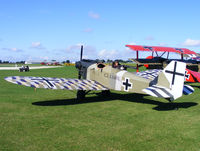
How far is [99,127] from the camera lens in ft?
19.6

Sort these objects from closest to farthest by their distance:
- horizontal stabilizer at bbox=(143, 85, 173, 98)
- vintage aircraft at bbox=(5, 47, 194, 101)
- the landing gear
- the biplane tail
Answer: horizontal stabilizer at bbox=(143, 85, 173, 98)
the biplane tail
vintage aircraft at bbox=(5, 47, 194, 101)
the landing gear

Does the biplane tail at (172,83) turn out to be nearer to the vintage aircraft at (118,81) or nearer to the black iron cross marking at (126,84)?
the vintage aircraft at (118,81)

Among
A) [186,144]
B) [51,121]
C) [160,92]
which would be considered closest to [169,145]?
[186,144]

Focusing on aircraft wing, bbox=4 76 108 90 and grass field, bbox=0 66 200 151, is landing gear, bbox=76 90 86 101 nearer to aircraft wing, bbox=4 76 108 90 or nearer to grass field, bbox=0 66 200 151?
aircraft wing, bbox=4 76 108 90

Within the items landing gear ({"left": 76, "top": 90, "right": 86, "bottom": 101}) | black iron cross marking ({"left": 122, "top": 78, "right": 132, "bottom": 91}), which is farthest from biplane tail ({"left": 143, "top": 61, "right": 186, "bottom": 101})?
landing gear ({"left": 76, "top": 90, "right": 86, "bottom": 101})

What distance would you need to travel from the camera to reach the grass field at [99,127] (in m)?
4.69

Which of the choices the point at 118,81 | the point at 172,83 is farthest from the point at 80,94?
the point at 172,83

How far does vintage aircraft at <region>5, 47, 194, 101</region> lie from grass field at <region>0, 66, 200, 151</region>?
0.84 meters

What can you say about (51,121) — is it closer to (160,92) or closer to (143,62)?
(160,92)

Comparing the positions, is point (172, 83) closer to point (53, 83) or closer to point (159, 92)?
point (159, 92)

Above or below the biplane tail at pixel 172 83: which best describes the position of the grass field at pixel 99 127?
below

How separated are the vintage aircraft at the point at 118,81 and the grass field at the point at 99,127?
2.77 feet

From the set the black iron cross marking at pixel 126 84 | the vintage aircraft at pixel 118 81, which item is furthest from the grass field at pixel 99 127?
the black iron cross marking at pixel 126 84

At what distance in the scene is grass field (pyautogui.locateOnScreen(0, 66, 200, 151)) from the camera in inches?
185
